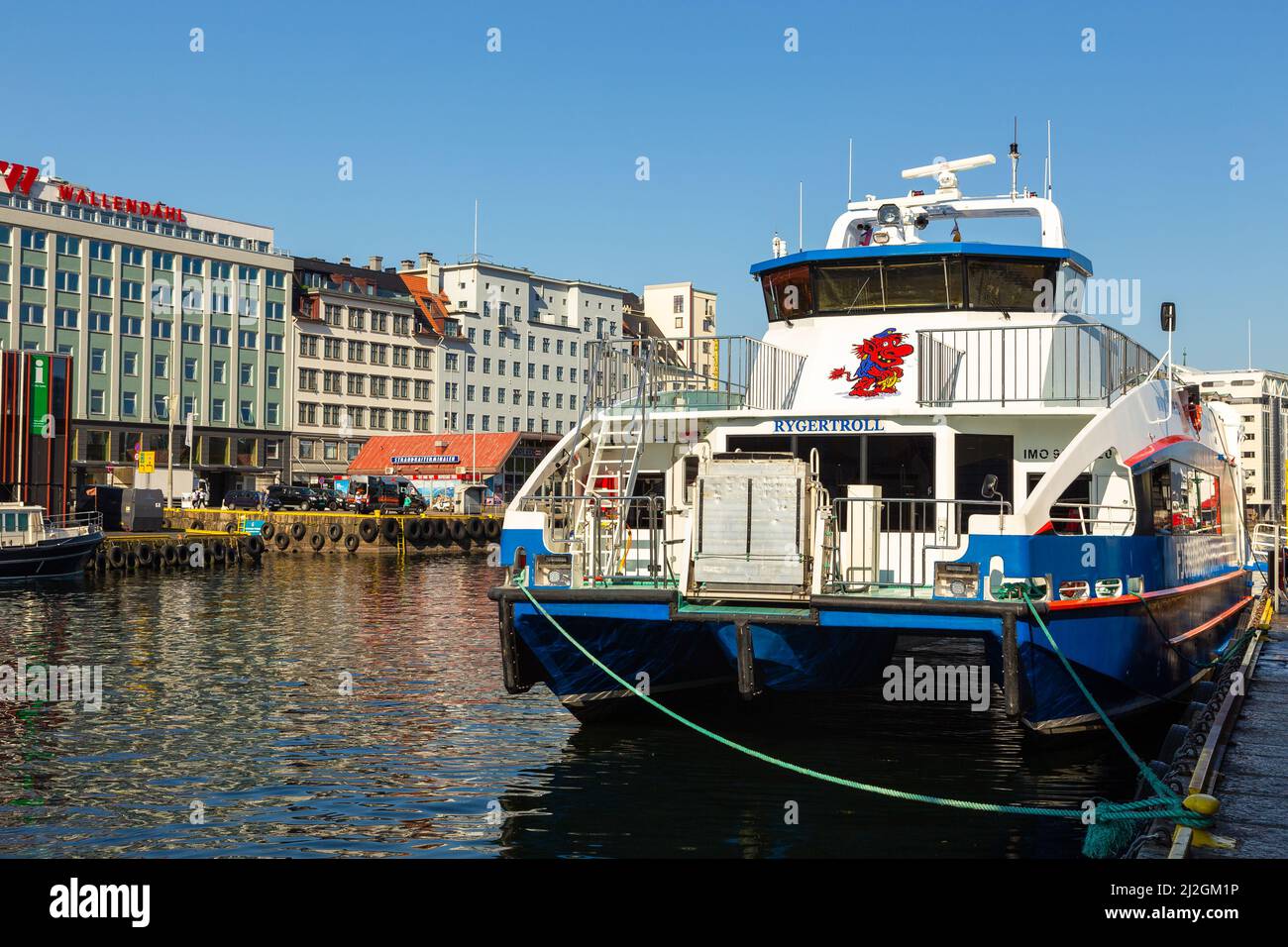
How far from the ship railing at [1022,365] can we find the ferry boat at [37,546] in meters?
35.9

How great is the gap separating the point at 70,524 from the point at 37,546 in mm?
10098

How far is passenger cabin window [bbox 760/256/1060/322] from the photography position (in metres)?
17.2

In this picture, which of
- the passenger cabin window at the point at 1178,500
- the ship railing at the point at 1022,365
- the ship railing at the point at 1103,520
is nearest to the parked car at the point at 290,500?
the passenger cabin window at the point at 1178,500

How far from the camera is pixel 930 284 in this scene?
1730 centimetres

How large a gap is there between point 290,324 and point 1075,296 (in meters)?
94.1

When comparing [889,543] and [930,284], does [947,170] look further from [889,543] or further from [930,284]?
[889,543]

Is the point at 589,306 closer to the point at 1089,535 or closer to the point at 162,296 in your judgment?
the point at 162,296

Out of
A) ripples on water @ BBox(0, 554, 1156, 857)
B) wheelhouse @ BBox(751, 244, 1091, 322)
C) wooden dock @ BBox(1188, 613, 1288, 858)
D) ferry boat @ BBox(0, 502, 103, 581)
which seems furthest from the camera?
ferry boat @ BBox(0, 502, 103, 581)

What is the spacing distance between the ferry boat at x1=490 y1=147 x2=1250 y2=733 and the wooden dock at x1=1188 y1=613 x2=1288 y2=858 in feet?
3.89

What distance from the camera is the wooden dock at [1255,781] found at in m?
9.33
